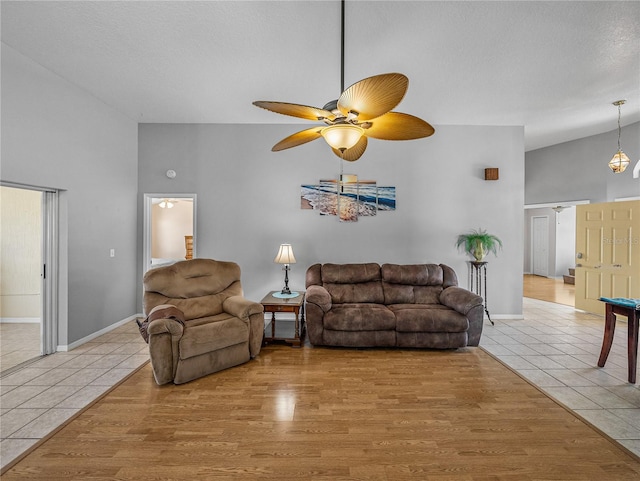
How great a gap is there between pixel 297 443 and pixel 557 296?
7.00m

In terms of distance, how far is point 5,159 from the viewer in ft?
9.16

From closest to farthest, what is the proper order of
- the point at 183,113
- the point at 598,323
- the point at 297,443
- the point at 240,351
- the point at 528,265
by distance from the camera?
the point at 297,443 → the point at 240,351 → the point at 183,113 → the point at 598,323 → the point at 528,265

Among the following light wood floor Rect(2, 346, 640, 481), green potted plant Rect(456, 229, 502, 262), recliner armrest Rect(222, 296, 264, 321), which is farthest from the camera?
green potted plant Rect(456, 229, 502, 262)

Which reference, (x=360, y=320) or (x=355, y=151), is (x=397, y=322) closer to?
(x=360, y=320)

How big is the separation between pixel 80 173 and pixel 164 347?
2431 millimetres

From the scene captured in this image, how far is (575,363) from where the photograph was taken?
316 cm

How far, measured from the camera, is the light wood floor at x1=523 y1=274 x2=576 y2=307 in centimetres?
631

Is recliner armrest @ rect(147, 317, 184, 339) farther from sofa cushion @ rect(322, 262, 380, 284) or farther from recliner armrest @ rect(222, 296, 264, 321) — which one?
sofa cushion @ rect(322, 262, 380, 284)

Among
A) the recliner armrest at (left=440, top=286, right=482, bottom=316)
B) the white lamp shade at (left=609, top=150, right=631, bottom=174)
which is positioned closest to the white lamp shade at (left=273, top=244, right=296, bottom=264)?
the recliner armrest at (left=440, top=286, right=482, bottom=316)

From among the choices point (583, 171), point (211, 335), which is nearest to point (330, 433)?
point (211, 335)

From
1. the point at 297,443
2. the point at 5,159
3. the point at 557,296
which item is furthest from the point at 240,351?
the point at 557,296

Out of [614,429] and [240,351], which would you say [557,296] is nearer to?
[614,429]

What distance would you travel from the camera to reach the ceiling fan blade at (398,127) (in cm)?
201

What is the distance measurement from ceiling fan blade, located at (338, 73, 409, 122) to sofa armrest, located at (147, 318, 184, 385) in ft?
7.40
